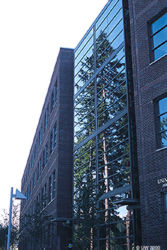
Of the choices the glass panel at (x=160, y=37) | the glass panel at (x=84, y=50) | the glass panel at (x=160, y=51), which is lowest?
the glass panel at (x=160, y=51)

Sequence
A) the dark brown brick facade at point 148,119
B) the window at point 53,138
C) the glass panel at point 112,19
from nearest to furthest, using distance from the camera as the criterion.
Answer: the dark brown brick facade at point 148,119
the glass panel at point 112,19
the window at point 53,138

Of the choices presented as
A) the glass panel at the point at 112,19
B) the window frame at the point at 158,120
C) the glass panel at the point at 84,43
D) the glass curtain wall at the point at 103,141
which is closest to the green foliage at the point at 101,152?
the glass curtain wall at the point at 103,141

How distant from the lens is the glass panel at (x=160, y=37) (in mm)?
17562

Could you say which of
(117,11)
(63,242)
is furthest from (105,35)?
(63,242)

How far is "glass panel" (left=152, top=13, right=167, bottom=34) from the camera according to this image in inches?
697

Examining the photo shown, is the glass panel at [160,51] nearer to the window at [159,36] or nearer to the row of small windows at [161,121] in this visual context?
the window at [159,36]

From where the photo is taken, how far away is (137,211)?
1789 centimetres

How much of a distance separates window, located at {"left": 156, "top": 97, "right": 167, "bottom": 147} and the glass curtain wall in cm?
277

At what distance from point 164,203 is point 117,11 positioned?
12.0 m

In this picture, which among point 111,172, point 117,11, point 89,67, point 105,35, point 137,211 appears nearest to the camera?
point 137,211

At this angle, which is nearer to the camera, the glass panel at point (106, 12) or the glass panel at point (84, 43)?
the glass panel at point (106, 12)

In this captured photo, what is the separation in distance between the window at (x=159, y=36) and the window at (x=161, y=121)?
2.25 metres

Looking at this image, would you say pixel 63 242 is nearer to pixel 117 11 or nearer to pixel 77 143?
pixel 77 143

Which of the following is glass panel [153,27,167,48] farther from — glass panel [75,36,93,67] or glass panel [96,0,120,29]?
glass panel [75,36,93,67]
